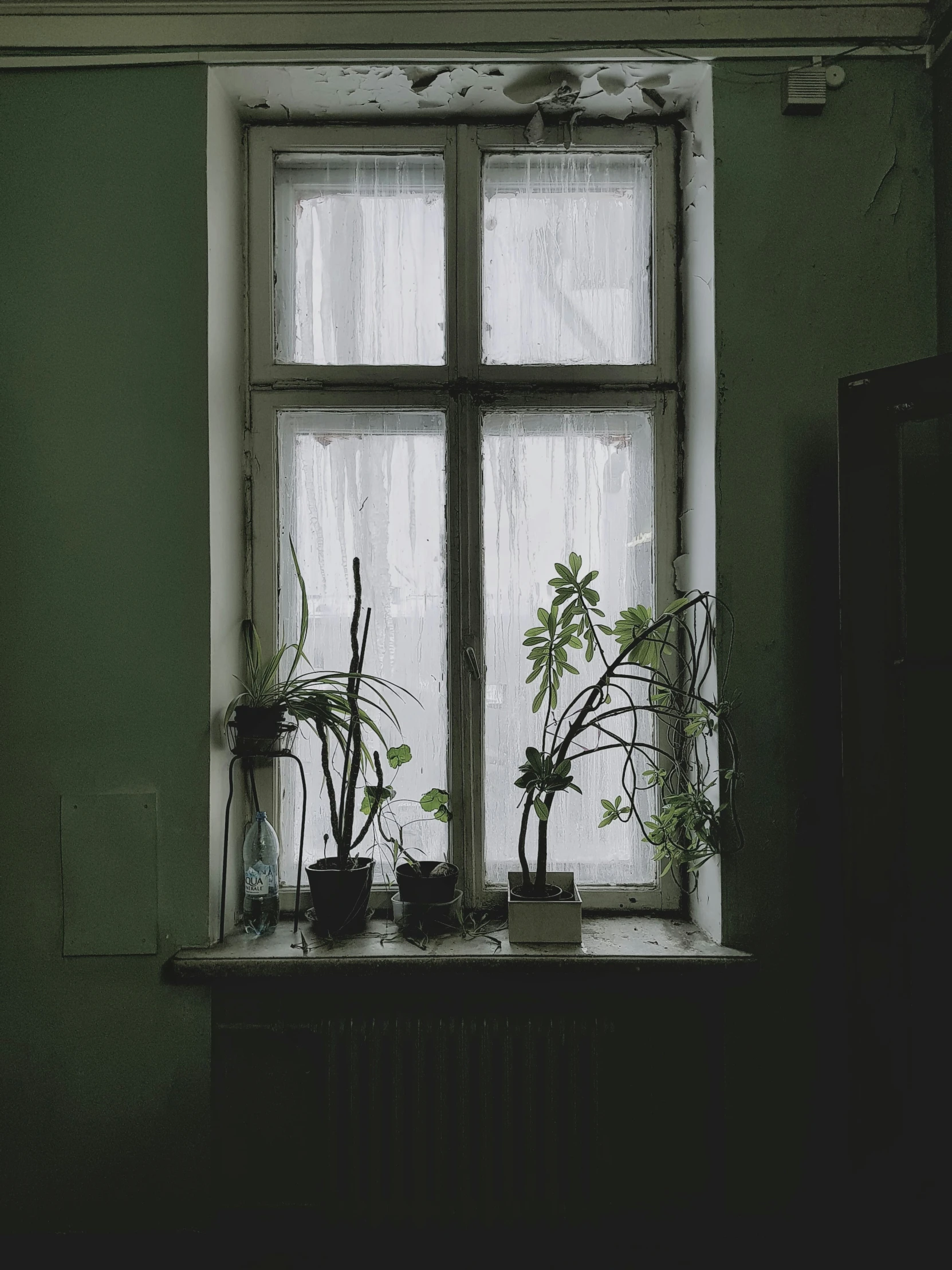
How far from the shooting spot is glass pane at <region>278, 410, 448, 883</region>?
1.80 metres

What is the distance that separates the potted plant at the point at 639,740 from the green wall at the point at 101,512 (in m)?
0.69

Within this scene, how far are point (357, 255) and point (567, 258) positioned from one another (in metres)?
0.50

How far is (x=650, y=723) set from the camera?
1.79 m

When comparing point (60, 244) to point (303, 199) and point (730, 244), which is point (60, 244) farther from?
point (730, 244)

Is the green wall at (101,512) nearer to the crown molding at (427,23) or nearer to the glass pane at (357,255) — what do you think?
the crown molding at (427,23)

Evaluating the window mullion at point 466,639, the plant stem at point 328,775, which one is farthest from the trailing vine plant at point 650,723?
the plant stem at point 328,775

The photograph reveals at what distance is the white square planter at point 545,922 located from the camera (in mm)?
1575

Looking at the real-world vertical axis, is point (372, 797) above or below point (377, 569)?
below

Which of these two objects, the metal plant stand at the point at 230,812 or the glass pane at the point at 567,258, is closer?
the metal plant stand at the point at 230,812

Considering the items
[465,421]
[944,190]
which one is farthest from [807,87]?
[465,421]

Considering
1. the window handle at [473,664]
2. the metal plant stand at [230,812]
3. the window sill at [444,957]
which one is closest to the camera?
the window sill at [444,957]

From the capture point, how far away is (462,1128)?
1.52 m

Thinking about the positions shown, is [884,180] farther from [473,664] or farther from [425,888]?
[425,888]

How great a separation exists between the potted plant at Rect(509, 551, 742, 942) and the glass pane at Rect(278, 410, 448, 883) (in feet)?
0.91
